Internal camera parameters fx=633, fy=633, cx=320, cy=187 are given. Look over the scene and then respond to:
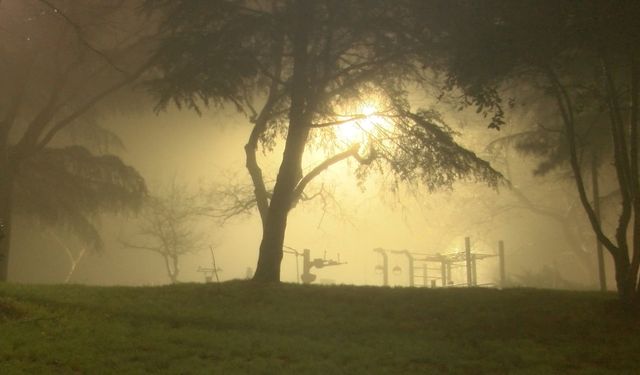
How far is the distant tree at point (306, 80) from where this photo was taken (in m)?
14.3

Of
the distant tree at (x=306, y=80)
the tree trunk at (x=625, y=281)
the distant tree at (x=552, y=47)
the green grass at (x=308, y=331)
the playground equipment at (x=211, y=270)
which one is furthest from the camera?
the playground equipment at (x=211, y=270)

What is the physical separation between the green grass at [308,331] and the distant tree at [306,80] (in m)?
3.12

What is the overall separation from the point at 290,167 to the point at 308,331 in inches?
239

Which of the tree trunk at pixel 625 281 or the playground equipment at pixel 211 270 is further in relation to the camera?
the playground equipment at pixel 211 270

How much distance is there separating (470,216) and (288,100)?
2821 centimetres

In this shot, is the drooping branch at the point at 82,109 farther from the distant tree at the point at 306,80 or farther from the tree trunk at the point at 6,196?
the distant tree at the point at 306,80

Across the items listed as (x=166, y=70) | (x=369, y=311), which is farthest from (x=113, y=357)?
(x=166, y=70)

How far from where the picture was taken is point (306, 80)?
616 inches

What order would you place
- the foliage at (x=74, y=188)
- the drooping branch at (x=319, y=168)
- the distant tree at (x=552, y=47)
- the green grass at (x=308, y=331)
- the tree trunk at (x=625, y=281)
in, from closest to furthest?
1. the green grass at (x=308, y=331)
2. the distant tree at (x=552, y=47)
3. the tree trunk at (x=625, y=281)
4. the drooping branch at (x=319, y=168)
5. the foliage at (x=74, y=188)

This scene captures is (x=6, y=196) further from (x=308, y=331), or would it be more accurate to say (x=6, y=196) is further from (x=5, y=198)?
(x=308, y=331)

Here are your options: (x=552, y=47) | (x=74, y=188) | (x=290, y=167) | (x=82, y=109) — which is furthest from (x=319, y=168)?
(x=74, y=188)

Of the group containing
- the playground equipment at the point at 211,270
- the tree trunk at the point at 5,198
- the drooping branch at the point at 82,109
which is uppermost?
the drooping branch at the point at 82,109

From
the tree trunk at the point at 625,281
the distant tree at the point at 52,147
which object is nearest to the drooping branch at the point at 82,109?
the distant tree at the point at 52,147

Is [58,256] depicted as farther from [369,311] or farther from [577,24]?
[577,24]
